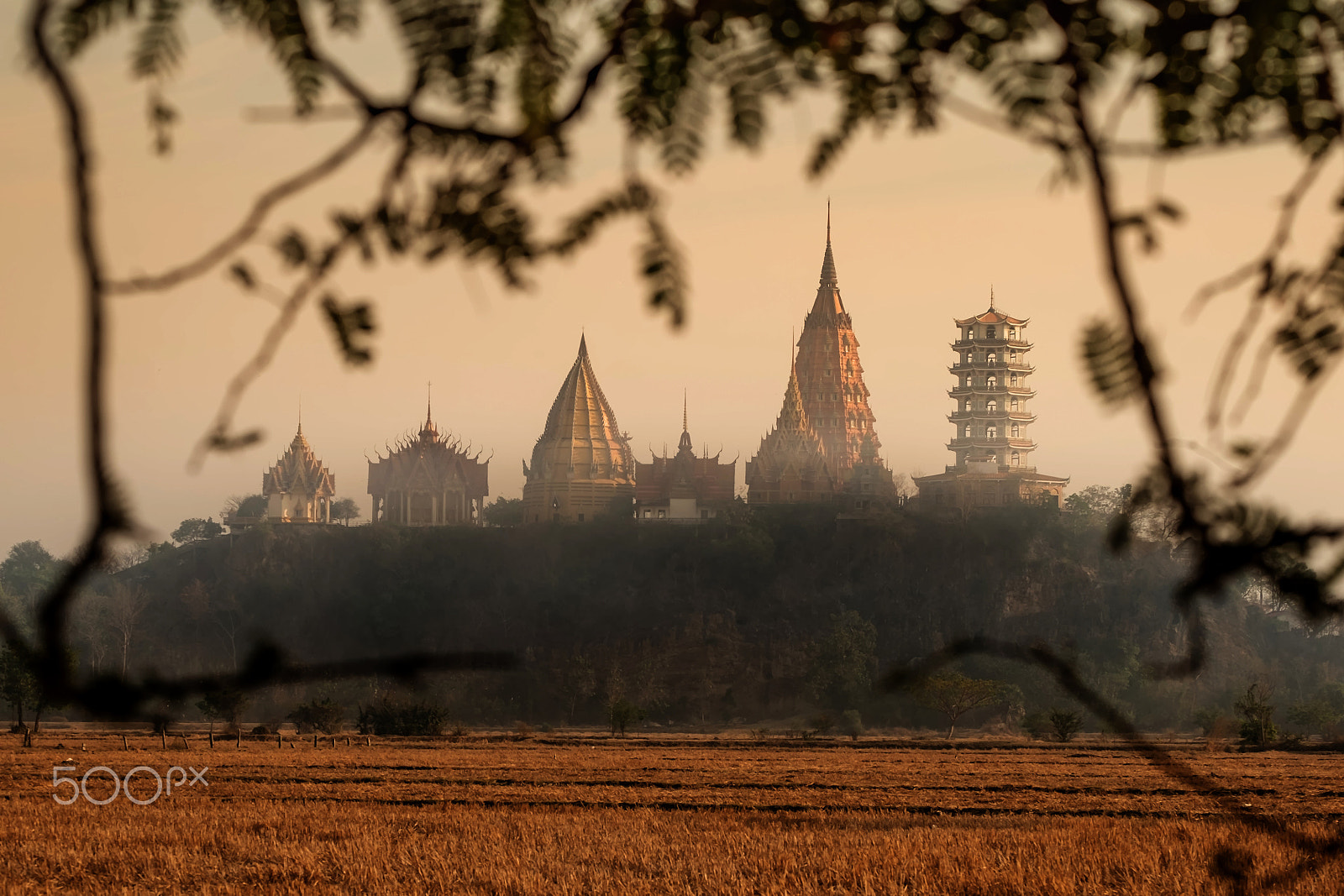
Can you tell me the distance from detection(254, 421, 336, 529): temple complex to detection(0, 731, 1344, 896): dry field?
64570 millimetres

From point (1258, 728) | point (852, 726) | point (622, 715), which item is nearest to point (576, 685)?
point (622, 715)

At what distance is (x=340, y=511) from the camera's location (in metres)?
130

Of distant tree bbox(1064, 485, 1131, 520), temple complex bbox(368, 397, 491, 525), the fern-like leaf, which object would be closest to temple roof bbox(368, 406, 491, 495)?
temple complex bbox(368, 397, 491, 525)

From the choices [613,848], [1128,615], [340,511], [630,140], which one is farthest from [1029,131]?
[340,511]

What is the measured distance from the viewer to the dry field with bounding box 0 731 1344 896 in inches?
681

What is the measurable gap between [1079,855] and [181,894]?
37.8 feet

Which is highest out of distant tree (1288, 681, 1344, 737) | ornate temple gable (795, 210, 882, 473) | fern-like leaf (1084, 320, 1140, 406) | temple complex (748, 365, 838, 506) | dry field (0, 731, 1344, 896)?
ornate temple gable (795, 210, 882, 473)

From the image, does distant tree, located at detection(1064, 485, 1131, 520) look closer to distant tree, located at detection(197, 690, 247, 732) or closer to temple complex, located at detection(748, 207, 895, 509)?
temple complex, located at detection(748, 207, 895, 509)

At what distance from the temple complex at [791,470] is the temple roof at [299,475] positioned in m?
32.4

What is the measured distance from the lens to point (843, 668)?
239 feet

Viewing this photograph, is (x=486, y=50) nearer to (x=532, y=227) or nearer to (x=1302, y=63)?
(x=532, y=227)

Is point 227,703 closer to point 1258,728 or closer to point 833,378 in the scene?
point 1258,728

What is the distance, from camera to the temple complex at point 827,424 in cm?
9519

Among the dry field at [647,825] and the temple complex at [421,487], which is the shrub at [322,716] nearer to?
the dry field at [647,825]
